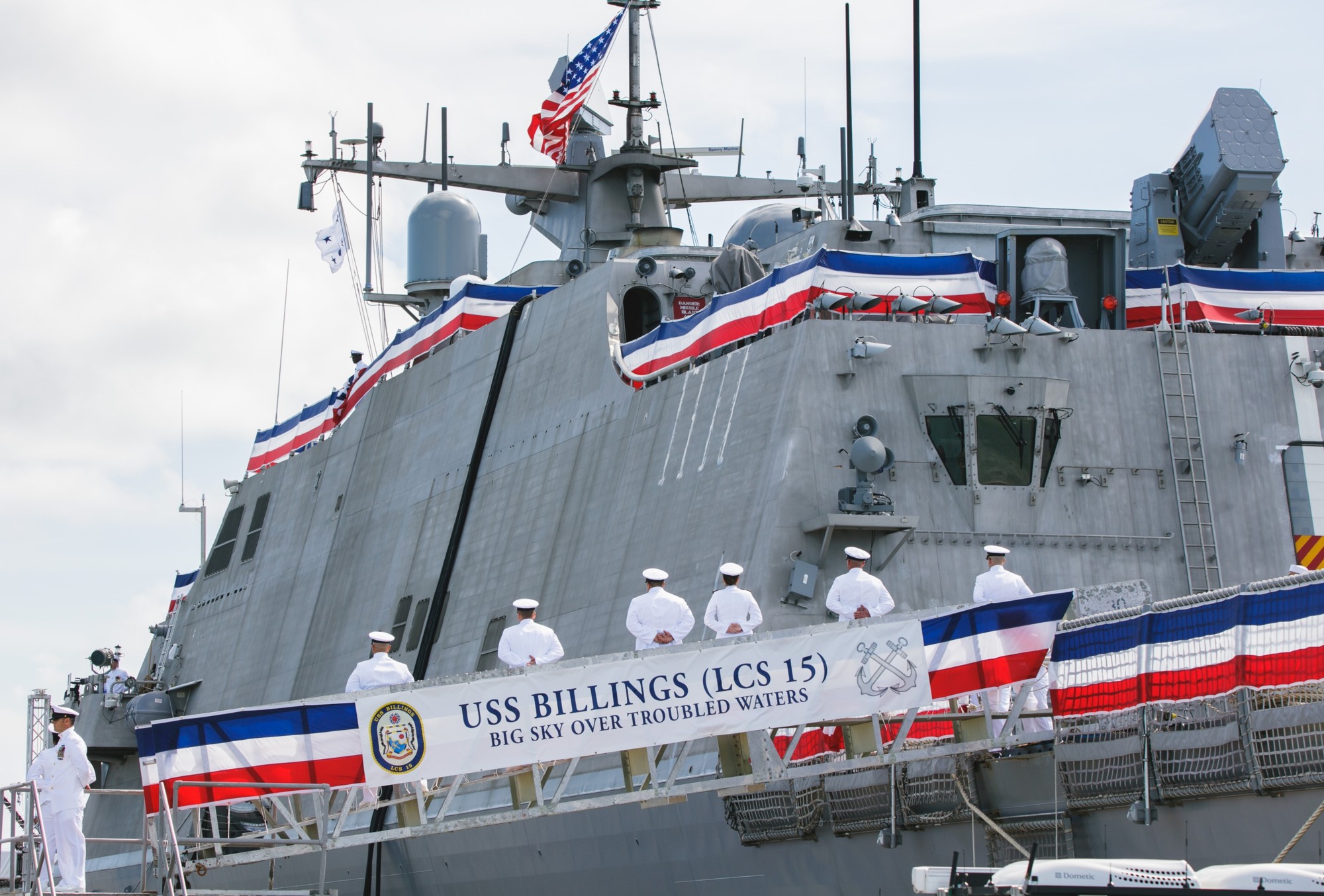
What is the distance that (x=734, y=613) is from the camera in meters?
11.9

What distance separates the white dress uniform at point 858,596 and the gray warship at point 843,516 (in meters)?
0.96

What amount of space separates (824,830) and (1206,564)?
4.24 metres

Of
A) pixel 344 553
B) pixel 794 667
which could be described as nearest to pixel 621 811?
pixel 794 667

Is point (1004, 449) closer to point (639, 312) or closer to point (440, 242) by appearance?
point (639, 312)

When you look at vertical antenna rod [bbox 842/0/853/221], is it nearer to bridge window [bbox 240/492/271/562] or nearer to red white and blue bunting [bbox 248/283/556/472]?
red white and blue bunting [bbox 248/283/556/472]

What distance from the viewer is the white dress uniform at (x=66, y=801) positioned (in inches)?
479

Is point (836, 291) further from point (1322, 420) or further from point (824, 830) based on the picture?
point (824, 830)

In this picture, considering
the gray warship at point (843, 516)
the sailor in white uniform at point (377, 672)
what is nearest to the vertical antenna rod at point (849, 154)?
the gray warship at point (843, 516)

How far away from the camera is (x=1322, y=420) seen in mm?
14703

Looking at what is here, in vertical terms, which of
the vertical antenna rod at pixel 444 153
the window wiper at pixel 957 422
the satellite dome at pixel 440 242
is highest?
the vertical antenna rod at pixel 444 153

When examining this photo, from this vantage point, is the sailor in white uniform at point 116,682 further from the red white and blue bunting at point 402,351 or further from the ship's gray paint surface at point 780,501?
the ship's gray paint surface at point 780,501

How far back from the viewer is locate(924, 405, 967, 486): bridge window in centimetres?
1405

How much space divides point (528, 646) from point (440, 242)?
1305 centimetres

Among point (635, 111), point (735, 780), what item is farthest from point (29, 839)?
point (635, 111)
